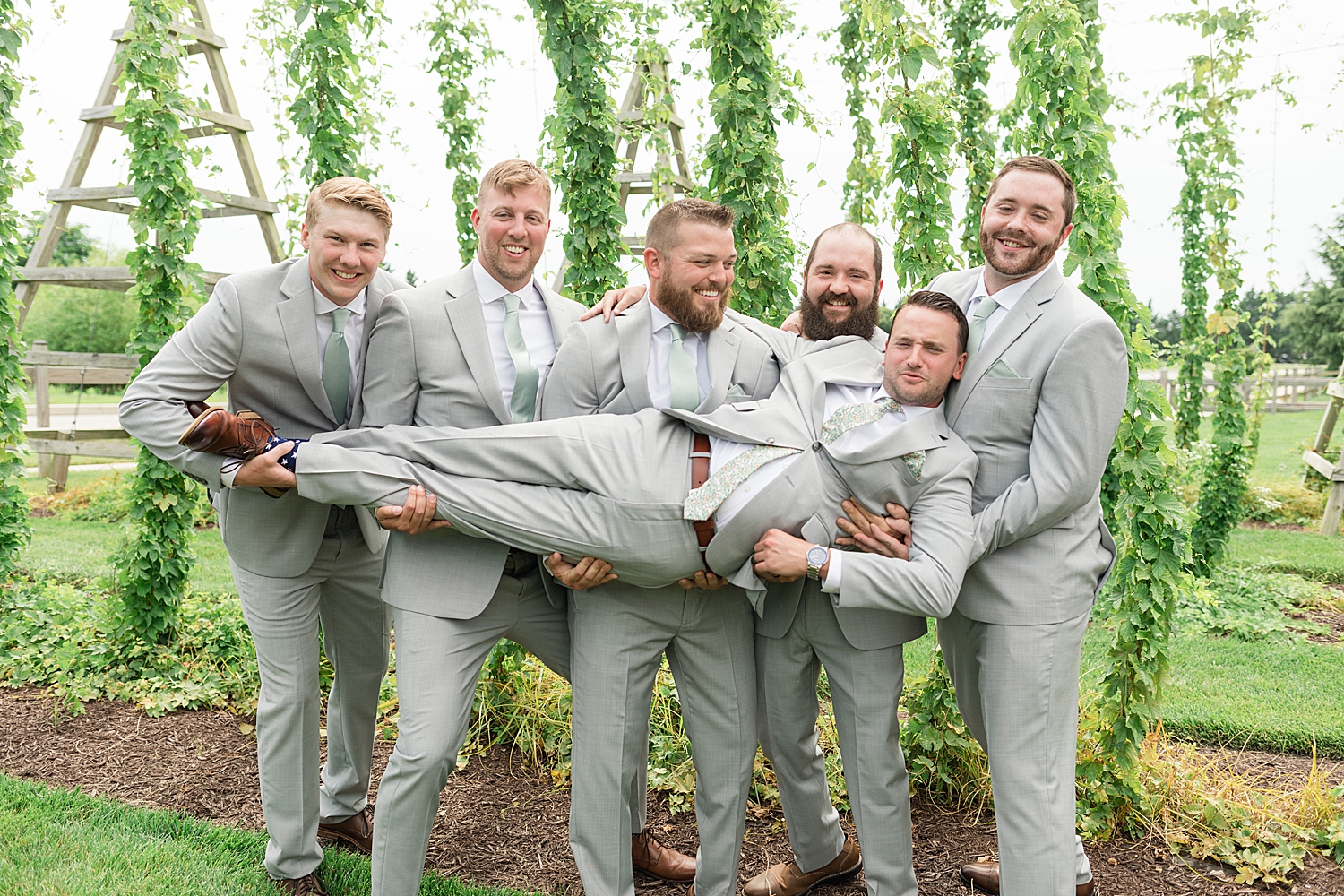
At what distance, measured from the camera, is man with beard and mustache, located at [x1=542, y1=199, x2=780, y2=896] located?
3059 mm

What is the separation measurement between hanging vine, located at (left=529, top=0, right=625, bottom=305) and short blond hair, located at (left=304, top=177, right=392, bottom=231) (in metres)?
1.32

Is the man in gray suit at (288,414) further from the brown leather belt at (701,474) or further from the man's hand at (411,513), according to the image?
the brown leather belt at (701,474)

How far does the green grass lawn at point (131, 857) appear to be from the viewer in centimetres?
335

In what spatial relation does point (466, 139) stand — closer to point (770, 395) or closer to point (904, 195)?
point (904, 195)

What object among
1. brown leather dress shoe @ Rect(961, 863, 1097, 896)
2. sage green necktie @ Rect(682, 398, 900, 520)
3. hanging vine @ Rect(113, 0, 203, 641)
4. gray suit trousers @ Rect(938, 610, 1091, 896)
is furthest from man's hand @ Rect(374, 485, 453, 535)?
hanging vine @ Rect(113, 0, 203, 641)

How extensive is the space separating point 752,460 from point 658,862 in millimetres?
1670

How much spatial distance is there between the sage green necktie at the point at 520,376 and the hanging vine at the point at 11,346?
166 inches

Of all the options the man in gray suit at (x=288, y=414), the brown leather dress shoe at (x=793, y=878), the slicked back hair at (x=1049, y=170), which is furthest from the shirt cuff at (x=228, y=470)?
the slicked back hair at (x=1049, y=170)

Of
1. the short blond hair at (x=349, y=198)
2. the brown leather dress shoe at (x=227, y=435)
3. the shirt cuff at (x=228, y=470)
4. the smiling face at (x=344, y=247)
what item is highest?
the short blond hair at (x=349, y=198)

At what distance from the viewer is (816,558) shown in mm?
2777

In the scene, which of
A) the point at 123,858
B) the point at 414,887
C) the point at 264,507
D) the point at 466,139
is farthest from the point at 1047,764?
the point at 466,139

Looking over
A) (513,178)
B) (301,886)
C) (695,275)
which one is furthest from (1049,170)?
(301,886)

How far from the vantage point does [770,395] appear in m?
3.29

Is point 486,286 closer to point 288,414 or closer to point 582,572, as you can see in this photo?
point 288,414
